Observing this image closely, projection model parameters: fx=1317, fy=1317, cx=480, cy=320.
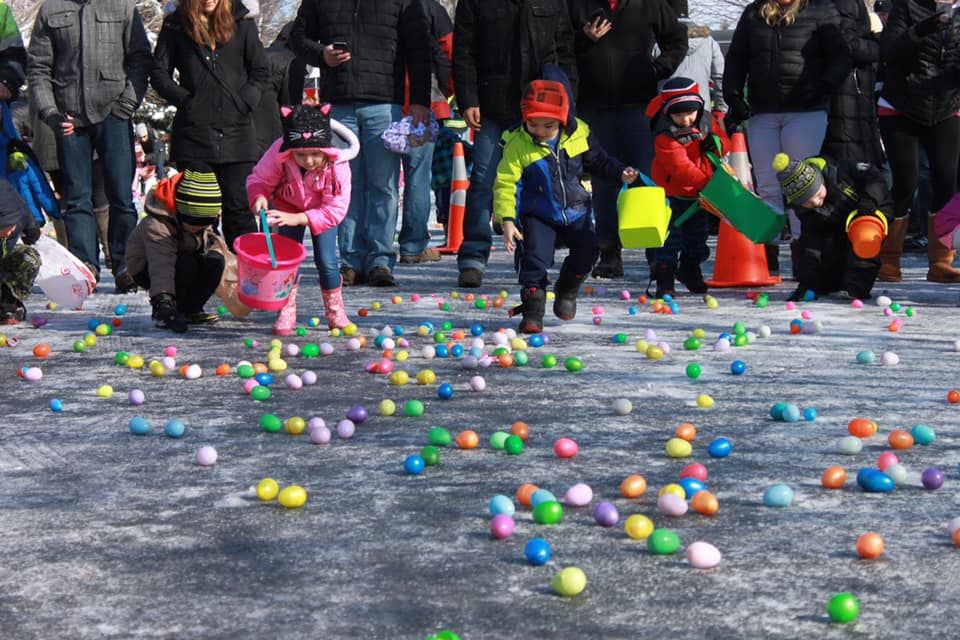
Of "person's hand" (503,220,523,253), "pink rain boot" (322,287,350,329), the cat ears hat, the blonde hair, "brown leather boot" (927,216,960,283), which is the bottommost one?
"pink rain boot" (322,287,350,329)

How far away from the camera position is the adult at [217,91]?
802 cm

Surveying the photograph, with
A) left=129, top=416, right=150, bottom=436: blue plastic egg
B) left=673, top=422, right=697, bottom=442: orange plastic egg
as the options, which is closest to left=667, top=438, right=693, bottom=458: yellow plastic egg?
left=673, top=422, right=697, bottom=442: orange plastic egg

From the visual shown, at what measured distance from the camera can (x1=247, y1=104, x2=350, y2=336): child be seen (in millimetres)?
6926

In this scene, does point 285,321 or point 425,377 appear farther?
point 285,321

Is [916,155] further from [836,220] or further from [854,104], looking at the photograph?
[836,220]

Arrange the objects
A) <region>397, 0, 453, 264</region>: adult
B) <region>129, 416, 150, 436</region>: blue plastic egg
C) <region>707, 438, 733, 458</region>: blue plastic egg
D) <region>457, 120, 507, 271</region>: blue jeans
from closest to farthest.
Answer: <region>707, 438, 733, 458</region>: blue plastic egg < <region>129, 416, 150, 436</region>: blue plastic egg < <region>457, 120, 507, 271</region>: blue jeans < <region>397, 0, 453, 264</region>: adult

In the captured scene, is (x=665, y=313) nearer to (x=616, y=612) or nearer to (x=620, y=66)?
(x=620, y=66)

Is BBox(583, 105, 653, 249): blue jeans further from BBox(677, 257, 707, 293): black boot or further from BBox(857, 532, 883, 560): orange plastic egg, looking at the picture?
BBox(857, 532, 883, 560): orange plastic egg

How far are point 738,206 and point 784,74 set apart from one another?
1049 mm

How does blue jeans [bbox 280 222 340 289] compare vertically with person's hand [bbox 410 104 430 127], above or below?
below

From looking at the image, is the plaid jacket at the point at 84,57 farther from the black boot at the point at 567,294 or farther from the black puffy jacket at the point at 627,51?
the black boot at the point at 567,294

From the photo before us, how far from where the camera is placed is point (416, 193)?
409 inches

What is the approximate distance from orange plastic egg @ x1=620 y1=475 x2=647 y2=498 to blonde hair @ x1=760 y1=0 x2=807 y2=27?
5688mm

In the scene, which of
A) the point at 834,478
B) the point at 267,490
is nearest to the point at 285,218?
the point at 267,490
